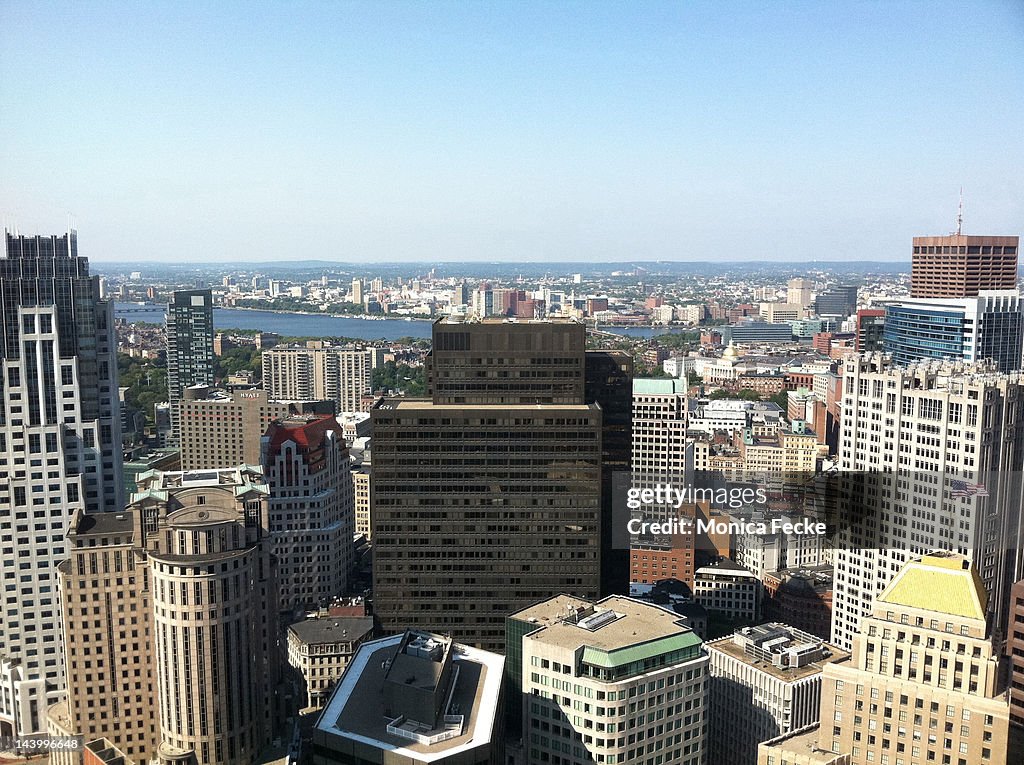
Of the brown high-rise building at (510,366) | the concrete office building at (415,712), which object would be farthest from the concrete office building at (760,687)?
the brown high-rise building at (510,366)

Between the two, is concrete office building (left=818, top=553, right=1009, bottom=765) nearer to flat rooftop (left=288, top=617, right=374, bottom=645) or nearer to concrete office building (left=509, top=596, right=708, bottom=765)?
concrete office building (left=509, top=596, right=708, bottom=765)

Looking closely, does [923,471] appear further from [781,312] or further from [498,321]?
[781,312]

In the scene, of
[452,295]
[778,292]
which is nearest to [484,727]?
[452,295]

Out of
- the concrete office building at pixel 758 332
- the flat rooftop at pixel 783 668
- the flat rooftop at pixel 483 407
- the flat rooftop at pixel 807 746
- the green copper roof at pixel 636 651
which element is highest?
the flat rooftop at pixel 483 407

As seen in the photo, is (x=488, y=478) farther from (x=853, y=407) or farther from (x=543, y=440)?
(x=853, y=407)

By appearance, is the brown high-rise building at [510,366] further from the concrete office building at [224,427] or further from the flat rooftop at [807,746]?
the concrete office building at [224,427]
